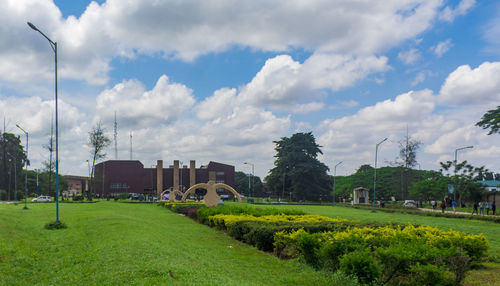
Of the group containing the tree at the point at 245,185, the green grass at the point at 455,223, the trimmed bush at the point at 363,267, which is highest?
the trimmed bush at the point at 363,267

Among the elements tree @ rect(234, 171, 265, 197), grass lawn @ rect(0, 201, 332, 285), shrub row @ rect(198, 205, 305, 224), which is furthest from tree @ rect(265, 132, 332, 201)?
grass lawn @ rect(0, 201, 332, 285)

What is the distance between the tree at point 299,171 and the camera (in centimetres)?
7256

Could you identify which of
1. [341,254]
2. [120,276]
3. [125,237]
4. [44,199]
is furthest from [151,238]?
[44,199]

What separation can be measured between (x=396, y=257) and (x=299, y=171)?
64.2m

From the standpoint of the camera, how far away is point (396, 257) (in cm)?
774

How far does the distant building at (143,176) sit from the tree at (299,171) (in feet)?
57.9

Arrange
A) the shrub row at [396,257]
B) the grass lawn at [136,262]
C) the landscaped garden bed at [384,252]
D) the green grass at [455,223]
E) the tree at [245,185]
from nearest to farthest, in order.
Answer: the shrub row at [396,257]
the landscaped garden bed at [384,252]
the grass lawn at [136,262]
the green grass at [455,223]
the tree at [245,185]

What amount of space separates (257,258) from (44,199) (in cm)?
5477

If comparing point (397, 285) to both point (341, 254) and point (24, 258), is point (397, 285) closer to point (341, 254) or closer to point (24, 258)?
point (341, 254)

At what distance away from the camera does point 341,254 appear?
8.92m

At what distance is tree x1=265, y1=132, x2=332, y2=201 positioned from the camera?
7256 cm

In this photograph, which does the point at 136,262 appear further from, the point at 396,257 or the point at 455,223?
the point at 455,223

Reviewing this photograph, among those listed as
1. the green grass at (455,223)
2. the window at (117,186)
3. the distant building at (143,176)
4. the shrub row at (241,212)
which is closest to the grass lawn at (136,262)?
the shrub row at (241,212)

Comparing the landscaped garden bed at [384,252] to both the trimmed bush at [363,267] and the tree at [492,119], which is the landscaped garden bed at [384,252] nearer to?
the trimmed bush at [363,267]
